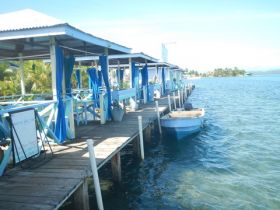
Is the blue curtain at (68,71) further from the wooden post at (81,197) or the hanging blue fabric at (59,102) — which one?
the wooden post at (81,197)

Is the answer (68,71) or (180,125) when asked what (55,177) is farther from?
(180,125)

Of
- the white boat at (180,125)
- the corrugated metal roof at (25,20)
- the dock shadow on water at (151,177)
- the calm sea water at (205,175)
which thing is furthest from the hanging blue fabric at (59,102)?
the white boat at (180,125)

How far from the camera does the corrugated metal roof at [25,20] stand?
28.9 ft

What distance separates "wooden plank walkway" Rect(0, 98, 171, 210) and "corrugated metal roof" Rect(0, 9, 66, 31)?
3670 mm

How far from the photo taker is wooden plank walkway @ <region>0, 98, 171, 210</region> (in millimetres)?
5781

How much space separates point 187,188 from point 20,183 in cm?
564

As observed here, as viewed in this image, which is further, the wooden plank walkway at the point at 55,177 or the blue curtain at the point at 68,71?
the blue curtain at the point at 68,71

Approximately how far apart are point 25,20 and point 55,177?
5.01 metres

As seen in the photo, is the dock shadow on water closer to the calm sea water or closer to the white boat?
the calm sea water

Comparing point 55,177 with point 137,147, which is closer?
point 55,177

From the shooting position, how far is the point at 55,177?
6969mm

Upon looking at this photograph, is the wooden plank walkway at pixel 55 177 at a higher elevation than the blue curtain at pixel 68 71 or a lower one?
lower

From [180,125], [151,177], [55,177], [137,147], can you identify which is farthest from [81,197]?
[180,125]

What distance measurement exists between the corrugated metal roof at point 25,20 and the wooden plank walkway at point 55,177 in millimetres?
3670
